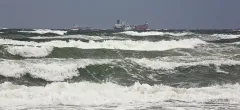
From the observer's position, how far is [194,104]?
7.82 m

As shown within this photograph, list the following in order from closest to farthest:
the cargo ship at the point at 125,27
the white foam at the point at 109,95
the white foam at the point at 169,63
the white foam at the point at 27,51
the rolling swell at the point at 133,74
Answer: the white foam at the point at 109,95 → the rolling swell at the point at 133,74 → the white foam at the point at 169,63 → the white foam at the point at 27,51 → the cargo ship at the point at 125,27

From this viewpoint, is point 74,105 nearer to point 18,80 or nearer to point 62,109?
point 62,109

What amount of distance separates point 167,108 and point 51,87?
10.1 ft

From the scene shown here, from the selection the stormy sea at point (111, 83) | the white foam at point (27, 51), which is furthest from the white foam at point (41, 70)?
the white foam at point (27, 51)

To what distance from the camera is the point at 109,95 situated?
8.55m

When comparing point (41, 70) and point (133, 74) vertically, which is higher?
point (41, 70)

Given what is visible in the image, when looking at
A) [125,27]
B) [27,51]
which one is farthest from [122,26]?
[27,51]

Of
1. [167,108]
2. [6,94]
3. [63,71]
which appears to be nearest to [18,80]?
[63,71]

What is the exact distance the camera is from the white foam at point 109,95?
25.0 ft

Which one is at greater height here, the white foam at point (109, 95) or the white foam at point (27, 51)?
the white foam at point (27, 51)

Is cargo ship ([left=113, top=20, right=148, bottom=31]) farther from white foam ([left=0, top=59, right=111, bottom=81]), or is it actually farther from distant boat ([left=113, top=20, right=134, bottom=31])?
white foam ([left=0, top=59, right=111, bottom=81])

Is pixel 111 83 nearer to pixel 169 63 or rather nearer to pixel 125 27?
pixel 169 63

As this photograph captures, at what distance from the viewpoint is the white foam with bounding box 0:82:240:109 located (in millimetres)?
7625

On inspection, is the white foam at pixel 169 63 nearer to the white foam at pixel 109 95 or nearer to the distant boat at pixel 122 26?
the white foam at pixel 109 95
